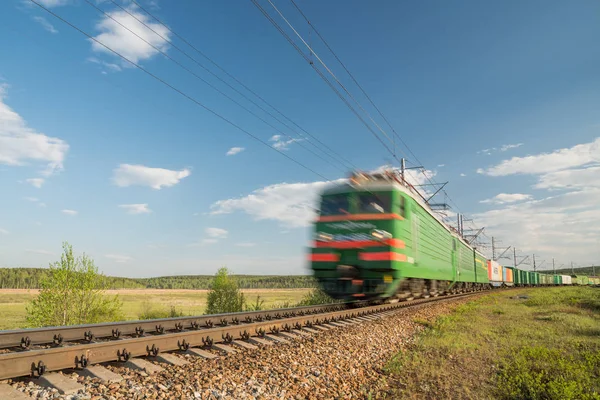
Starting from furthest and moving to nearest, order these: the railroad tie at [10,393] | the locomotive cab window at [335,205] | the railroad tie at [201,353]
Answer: the locomotive cab window at [335,205] → the railroad tie at [201,353] → the railroad tie at [10,393]

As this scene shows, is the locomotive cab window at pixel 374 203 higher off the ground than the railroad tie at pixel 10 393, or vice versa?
the locomotive cab window at pixel 374 203

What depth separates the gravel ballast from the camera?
4.52 meters

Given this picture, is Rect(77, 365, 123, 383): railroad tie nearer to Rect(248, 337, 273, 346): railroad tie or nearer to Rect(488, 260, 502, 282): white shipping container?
Rect(248, 337, 273, 346): railroad tie

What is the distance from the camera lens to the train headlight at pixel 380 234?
13.5 m

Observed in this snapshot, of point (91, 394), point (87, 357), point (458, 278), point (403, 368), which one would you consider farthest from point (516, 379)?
point (458, 278)

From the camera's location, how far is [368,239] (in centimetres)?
1373

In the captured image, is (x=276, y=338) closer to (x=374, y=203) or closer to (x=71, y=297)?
(x=374, y=203)

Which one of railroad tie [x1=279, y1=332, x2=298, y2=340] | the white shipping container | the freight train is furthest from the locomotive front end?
the white shipping container

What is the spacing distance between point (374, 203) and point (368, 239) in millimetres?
1420

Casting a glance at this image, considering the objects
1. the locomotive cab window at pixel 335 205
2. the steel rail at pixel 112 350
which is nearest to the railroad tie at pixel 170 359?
the steel rail at pixel 112 350

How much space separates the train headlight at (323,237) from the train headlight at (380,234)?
65.2 inches

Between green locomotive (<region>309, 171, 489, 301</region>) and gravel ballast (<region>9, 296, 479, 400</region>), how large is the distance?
5.26 meters

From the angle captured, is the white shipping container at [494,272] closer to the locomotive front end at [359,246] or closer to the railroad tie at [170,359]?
the locomotive front end at [359,246]

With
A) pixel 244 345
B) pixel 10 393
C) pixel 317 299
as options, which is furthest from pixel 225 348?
pixel 317 299
